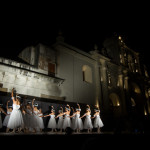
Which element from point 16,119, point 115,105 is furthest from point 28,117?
point 115,105

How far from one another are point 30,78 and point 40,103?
8.53 feet

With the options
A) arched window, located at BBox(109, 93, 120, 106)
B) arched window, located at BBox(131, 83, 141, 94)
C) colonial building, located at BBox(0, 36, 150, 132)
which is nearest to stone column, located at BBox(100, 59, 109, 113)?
colonial building, located at BBox(0, 36, 150, 132)

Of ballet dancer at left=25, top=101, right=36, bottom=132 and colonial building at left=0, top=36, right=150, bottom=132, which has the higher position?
colonial building at left=0, top=36, right=150, bottom=132

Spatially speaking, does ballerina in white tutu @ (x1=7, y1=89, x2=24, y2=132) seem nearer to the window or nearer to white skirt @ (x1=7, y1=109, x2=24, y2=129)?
white skirt @ (x1=7, y1=109, x2=24, y2=129)

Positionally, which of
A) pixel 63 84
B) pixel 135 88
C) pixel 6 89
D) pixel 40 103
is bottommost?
pixel 40 103

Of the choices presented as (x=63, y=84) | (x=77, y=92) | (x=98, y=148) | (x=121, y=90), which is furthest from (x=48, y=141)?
(x=121, y=90)

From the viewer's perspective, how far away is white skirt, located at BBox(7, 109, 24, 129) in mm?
9539

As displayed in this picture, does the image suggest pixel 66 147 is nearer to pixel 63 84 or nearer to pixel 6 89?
pixel 6 89

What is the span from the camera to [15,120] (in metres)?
9.60

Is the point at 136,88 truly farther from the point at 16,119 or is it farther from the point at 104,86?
the point at 16,119

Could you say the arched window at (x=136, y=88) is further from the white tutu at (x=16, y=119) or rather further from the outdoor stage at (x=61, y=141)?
the white tutu at (x=16, y=119)

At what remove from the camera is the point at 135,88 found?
30609mm

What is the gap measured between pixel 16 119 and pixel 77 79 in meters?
10.8

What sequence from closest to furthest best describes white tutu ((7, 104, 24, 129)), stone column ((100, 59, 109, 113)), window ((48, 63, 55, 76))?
1. white tutu ((7, 104, 24, 129))
2. window ((48, 63, 55, 76))
3. stone column ((100, 59, 109, 113))
